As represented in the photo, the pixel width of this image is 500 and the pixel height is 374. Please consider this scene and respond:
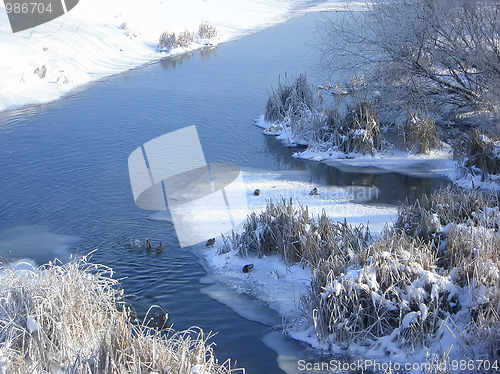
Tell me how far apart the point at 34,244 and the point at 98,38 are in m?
15.6

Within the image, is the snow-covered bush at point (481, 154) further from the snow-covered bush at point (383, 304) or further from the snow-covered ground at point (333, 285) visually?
the snow-covered bush at point (383, 304)

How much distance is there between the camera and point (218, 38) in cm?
2703

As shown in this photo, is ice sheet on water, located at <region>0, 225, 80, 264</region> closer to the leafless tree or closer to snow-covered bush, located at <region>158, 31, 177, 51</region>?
the leafless tree

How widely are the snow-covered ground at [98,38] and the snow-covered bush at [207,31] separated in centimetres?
28

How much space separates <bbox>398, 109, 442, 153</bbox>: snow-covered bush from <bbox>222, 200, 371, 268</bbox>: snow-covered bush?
16.7 ft

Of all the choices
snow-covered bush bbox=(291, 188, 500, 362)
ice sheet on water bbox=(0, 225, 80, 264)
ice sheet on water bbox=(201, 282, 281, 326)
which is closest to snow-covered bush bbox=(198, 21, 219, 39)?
ice sheet on water bbox=(0, 225, 80, 264)

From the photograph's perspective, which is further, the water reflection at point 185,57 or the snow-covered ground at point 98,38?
the water reflection at point 185,57

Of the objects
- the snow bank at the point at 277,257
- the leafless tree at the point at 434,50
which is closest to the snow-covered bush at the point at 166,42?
the leafless tree at the point at 434,50

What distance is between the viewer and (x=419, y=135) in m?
13.5

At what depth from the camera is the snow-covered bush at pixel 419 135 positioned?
44.3 feet

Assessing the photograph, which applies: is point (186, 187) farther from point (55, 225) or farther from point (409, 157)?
point (409, 157)

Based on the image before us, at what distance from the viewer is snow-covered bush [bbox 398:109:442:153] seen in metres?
13.5

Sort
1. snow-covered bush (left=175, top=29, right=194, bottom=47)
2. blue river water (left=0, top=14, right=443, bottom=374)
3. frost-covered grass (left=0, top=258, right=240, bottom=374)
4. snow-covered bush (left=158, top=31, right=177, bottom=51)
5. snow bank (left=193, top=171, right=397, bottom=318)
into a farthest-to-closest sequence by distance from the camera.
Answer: snow-covered bush (left=175, top=29, right=194, bottom=47)
snow-covered bush (left=158, top=31, right=177, bottom=51)
snow bank (left=193, top=171, right=397, bottom=318)
blue river water (left=0, top=14, right=443, bottom=374)
frost-covered grass (left=0, top=258, right=240, bottom=374)

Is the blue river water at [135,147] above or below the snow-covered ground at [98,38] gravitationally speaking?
below
